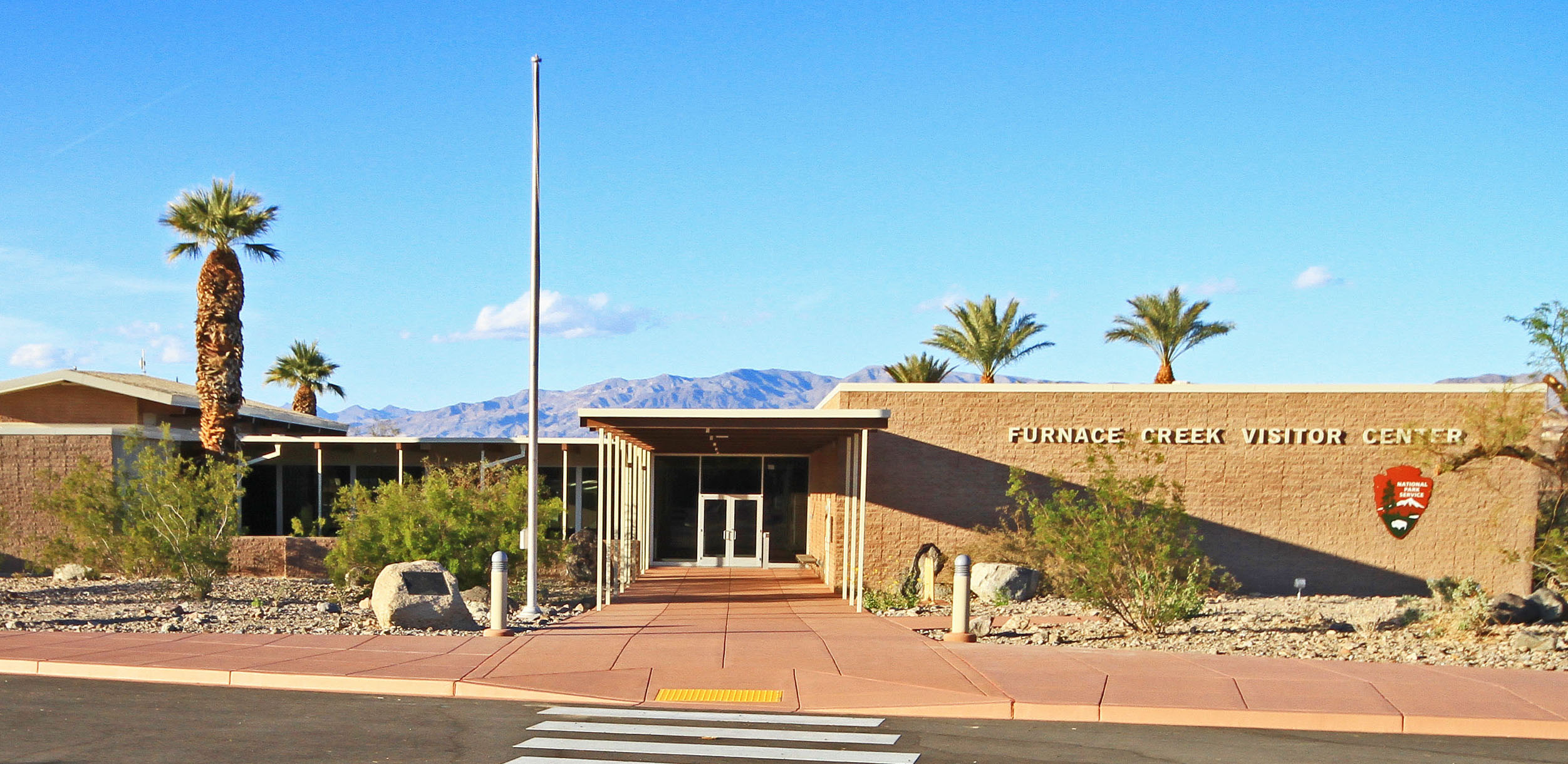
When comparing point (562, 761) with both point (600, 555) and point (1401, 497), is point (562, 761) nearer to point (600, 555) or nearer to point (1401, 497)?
point (600, 555)

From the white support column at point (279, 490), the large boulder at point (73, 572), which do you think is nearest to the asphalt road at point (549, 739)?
the large boulder at point (73, 572)

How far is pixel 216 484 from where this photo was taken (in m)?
20.5

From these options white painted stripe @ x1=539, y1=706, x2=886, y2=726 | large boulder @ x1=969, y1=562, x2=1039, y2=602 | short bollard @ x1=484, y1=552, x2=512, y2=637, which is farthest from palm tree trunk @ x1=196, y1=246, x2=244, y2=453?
white painted stripe @ x1=539, y1=706, x2=886, y2=726

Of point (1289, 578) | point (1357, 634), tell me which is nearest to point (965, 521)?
point (1289, 578)

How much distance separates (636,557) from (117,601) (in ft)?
34.1

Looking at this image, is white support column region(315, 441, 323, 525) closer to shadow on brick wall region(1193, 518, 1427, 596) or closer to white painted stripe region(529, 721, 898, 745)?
shadow on brick wall region(1193, 518, 1427, 596)

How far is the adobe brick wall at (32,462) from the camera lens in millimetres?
25438

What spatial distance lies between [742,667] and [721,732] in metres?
2.98

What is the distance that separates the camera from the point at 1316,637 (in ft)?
49.5

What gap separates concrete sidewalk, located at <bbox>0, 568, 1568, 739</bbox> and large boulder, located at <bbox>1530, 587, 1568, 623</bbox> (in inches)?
185

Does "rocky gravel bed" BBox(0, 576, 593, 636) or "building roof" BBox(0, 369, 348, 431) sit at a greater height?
"building roof" BBox(0, 369, 348, 431)

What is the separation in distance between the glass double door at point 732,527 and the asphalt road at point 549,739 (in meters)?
21.4

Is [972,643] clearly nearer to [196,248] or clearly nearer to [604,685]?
[604,685]

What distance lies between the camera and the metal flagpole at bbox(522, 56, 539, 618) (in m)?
16.9
